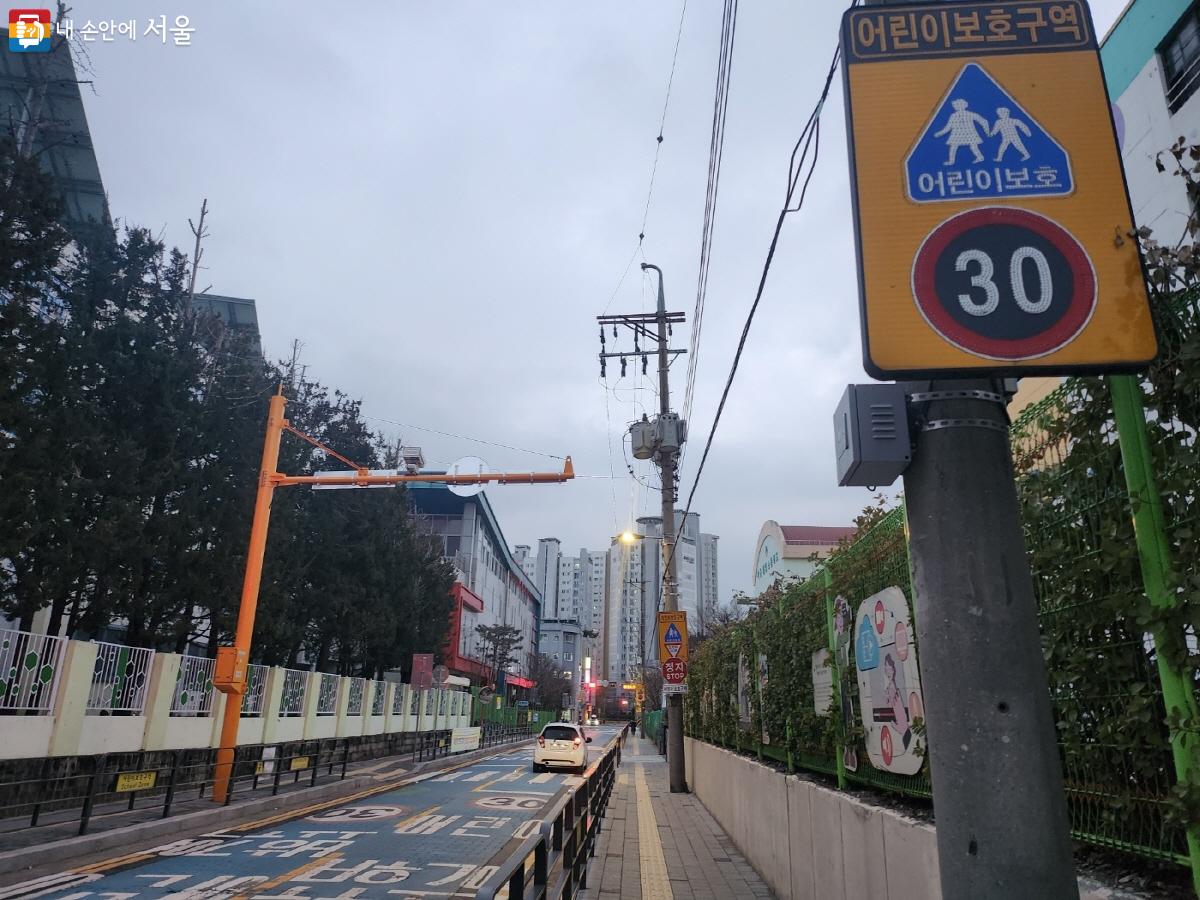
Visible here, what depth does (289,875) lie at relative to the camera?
870 centimetres

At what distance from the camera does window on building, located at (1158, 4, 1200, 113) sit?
13695 millimetres

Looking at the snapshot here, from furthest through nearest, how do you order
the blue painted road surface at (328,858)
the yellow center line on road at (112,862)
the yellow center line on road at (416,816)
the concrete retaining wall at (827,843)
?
1. the yellow center line on road at (416,816)
2. the yellow center line on road at (112,862)
3. the blue painted road surface at (328,858)
4. the concrete retaining wall at (827,843)

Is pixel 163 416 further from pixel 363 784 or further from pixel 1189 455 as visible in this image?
pixel 1189 455

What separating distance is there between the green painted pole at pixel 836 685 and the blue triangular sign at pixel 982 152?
4732 millimetres

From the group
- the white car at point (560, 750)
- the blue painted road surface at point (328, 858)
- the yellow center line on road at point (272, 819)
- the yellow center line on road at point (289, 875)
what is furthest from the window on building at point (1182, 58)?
the white car at point (560, 750)

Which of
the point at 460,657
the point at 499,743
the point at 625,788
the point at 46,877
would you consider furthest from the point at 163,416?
the point at 460,657

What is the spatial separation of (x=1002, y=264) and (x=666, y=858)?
33.1 feet

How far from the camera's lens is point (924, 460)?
2.59 meters

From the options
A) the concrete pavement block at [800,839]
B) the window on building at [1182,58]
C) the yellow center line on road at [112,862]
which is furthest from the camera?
the window on building at [1182,58]

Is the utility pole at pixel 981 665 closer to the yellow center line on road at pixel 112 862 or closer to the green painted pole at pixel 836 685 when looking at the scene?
the green painted pole at pixel 836 685

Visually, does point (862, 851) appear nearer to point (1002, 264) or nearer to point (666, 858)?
point (1002, 264)

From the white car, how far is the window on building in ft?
73.1

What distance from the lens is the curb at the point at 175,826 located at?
9125 millimetres

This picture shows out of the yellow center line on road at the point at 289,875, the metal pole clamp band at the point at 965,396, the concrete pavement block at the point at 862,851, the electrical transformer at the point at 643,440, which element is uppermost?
the electrical transformer at the point at 643,440
